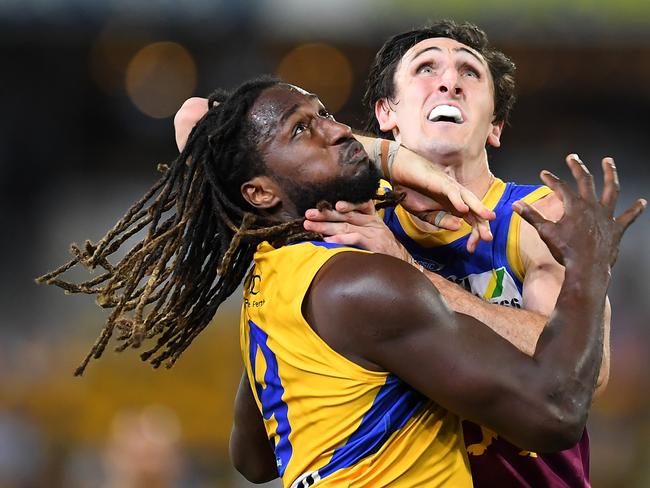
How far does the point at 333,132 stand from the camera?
Answer: 360 centimetres

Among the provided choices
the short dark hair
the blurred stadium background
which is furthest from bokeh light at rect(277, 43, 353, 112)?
the short dark hair

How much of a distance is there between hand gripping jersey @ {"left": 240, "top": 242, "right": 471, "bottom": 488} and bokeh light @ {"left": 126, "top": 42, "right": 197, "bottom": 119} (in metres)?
10.8

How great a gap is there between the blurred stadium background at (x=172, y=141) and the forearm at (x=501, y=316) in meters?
5.38

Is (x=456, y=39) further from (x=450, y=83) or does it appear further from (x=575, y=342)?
(x=575, y=342)

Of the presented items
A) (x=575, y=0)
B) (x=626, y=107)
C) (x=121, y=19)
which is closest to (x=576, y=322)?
(x=575, y=0)

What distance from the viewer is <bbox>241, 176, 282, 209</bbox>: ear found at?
361 cm

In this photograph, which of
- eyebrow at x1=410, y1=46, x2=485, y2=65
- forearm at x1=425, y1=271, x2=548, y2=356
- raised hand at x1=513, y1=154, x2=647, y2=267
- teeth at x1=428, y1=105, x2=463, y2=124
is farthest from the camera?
eyebrow at x1=410, y1=46, x2=485, y2=65

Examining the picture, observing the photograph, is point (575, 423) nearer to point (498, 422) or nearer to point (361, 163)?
point (498, 422)

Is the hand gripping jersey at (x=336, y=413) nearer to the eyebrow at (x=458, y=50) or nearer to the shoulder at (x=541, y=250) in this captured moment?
the shoulder at (x=541, y=250)

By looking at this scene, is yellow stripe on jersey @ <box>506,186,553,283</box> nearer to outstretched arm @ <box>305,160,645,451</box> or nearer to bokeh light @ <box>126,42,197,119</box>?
outstretched arm @ <box>305,160,645,451</box>

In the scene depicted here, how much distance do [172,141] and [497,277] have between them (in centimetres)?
1117

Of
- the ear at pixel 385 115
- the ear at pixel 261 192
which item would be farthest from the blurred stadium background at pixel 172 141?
the ear at pixel 261 192

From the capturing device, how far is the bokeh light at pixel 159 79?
14.1 metres

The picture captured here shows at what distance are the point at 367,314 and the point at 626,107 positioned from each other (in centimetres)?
1225
